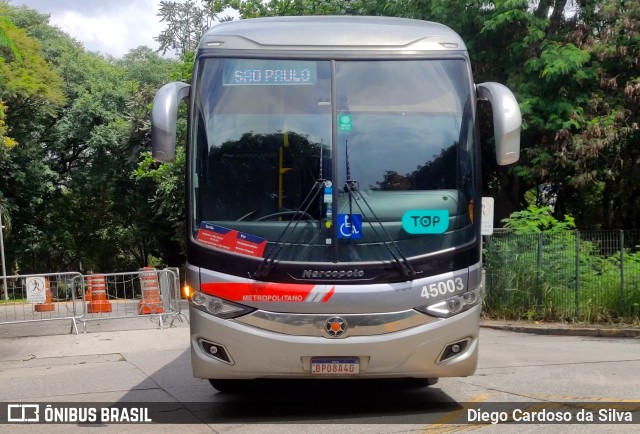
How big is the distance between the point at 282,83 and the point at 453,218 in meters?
2.01

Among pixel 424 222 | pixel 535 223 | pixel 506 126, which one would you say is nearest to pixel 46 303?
pixel 535 223

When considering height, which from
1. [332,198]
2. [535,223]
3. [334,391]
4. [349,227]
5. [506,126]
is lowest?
[334,391]

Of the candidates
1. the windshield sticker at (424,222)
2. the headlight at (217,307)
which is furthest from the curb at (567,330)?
the headlight at (217,307)

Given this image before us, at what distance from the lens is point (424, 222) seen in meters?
7.63

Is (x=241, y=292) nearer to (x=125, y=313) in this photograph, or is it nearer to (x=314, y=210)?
(x=314, y=210)

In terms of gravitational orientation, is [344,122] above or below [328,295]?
above

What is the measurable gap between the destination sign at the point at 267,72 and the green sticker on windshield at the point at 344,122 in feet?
1.41

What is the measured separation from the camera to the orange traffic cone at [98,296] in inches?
758

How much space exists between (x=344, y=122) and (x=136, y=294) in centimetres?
1262

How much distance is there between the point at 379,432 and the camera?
7.27 meters

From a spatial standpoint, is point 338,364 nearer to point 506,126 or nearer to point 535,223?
point 506,126

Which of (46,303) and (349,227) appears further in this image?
(46,303)

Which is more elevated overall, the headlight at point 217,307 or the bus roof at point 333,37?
the bus roof at point 333,37

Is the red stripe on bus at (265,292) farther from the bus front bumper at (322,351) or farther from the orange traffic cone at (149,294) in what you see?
the orange traffic cone at (149,294)
